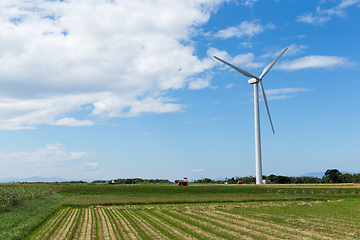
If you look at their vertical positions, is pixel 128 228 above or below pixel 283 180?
below

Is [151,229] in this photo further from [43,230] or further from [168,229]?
[43,230]

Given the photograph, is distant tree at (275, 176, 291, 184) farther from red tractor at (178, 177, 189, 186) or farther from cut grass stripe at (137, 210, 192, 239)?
cut grass stripe at (137, 210, 192, 239)

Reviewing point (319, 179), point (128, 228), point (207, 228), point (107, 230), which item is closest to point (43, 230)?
point (107, 230)

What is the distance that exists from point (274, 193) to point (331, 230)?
55.4 metres

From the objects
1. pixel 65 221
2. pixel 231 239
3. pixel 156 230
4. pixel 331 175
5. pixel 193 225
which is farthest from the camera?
pixel 331 175

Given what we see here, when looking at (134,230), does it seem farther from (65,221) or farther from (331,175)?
(331,175)

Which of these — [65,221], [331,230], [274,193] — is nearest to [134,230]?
[65,221]

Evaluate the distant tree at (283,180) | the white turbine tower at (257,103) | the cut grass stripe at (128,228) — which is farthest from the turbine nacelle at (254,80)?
the cut grass stripe at (128,228)

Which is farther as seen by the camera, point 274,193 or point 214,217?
point 274,193

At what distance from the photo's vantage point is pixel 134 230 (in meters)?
26.7

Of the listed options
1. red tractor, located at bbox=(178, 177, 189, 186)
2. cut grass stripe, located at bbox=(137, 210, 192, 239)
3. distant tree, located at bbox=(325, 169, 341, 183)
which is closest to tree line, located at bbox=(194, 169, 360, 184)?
distant tree, located at bbox=(325, 169, 341, 183)

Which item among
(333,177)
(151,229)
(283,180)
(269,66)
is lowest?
(151,229)

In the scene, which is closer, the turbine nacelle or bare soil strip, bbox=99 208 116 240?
bare soil strip, bbox=99 208 116 240

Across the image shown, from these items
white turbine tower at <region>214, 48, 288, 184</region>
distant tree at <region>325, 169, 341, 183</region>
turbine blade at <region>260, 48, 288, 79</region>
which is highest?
turbine blade at <region>260, 48, 288, 79</region>
